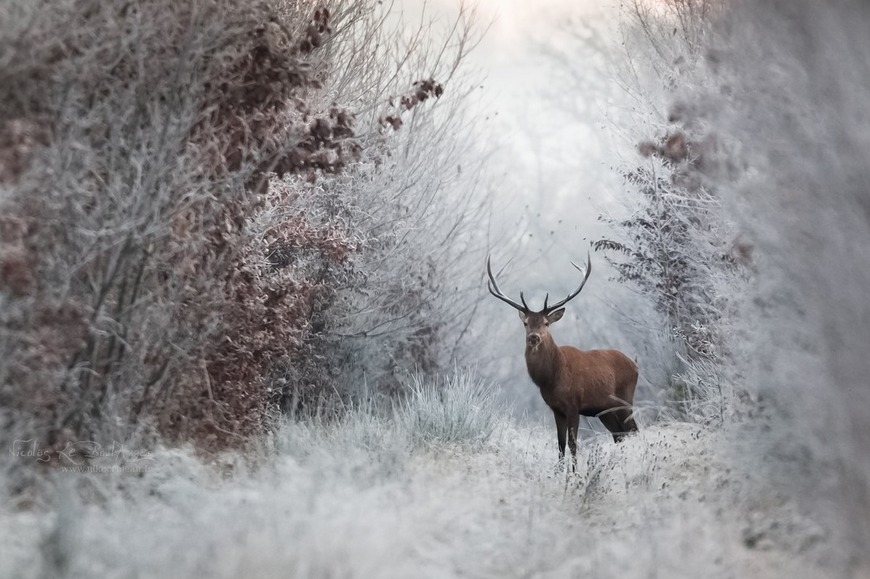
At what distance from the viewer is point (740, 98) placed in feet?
15.9

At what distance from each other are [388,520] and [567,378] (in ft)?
11.5

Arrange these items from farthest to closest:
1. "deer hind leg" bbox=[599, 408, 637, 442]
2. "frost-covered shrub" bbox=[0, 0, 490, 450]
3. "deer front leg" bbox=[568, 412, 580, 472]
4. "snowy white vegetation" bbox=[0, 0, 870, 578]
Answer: "deer hind leg" bbox=[599, 408, 637, 442] < "deer front leg" bbox=[568, 412, 580, 472] < "frost-covered shrub" bbox=[0, 0, 490, 450] < "snowy white vegetation" bbox=[0, 0, 870, 578]

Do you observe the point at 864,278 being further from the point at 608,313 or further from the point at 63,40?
the point at 608,313

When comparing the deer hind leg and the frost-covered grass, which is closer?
the frost-covered grass

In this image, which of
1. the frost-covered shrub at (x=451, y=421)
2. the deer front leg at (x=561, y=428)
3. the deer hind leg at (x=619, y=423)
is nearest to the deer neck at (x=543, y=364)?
the deer front leg at (x=561, y=428)

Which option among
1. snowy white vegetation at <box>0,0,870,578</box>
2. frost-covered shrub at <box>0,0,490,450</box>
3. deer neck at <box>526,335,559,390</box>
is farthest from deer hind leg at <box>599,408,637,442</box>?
frost-covered shrub at <box>0,0,490,450</box>

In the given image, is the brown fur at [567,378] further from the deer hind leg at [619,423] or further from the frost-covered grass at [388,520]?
the frost-covered grass at [388,520]

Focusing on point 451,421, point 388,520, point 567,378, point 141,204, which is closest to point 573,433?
point 567,378

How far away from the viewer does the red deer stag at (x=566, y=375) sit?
7.20 metres

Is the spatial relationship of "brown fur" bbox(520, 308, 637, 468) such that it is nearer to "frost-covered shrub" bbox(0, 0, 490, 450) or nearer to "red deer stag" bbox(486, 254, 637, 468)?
"red deer stag" bbox(486, 254, 637, 468)

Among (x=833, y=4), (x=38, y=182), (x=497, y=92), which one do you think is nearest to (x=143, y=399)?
(x=38, y=182)

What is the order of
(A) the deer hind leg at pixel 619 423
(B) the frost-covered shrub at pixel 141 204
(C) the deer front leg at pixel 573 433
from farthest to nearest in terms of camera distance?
1. (A) the deer hind leg at pixel 619 423
2. (C) the deer front leg at pixel 573 433
3. (B) the frost-covered shrub at pixel 141 204

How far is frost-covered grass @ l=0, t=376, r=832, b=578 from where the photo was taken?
11.6 ft

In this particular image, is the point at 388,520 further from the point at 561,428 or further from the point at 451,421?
the point at 561,428
